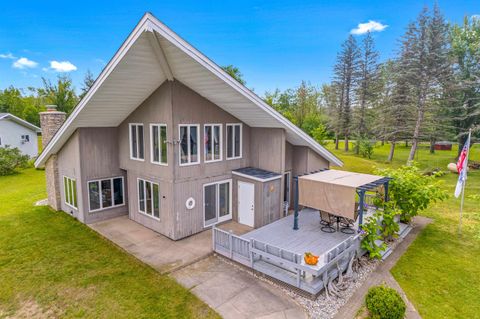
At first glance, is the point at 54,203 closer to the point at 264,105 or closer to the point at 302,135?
the point at 264,105

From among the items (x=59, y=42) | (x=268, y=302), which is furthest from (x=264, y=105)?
(x=59, y=42)

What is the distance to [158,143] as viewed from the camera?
33.1 feet

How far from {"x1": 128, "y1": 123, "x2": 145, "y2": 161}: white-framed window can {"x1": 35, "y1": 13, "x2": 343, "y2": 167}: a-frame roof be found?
680 mm

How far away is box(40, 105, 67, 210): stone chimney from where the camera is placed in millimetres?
13148

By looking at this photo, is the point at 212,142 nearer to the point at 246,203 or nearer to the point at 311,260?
the point at 246,203

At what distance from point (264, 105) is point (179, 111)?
301cm

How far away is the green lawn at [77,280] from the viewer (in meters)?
6.48

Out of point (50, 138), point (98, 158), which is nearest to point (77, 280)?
point (98, 158)

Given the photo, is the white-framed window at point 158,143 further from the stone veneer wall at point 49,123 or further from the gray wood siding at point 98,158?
the stone veneer wall at point 49,123

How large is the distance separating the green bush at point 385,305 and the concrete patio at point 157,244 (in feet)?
16.6

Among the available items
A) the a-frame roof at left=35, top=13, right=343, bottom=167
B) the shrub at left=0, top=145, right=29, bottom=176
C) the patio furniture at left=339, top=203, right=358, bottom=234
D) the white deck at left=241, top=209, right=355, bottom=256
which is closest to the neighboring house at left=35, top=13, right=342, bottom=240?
the a-frame roof at left=35, top=13, right=343, bottom=167

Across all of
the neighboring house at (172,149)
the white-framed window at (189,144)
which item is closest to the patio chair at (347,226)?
the neighboring house at (172,149)

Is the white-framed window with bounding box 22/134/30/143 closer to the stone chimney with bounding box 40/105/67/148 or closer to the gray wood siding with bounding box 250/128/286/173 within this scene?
the stone chimney with bounding box 40/105/67/148

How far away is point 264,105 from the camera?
966cm
